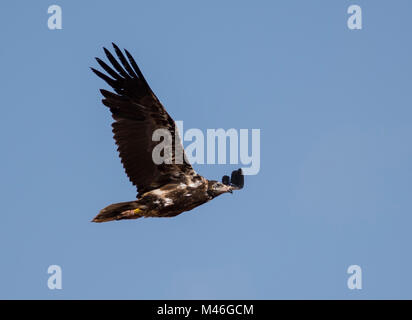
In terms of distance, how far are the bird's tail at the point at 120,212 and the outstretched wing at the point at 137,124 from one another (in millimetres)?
550

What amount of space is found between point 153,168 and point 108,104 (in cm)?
137

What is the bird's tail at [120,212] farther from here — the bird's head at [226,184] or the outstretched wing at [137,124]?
the bird's head at [226,184]

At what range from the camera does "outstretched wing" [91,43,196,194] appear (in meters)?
13.3

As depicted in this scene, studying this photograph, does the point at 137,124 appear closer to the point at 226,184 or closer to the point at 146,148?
the point at 146,148

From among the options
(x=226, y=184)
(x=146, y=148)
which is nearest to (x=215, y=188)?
(x=226, y=184)

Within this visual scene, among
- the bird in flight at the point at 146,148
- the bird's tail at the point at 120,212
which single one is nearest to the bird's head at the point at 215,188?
the bird in flight at the point at 146,148

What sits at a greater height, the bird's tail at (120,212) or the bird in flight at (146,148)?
the bird in flight at (146,148)

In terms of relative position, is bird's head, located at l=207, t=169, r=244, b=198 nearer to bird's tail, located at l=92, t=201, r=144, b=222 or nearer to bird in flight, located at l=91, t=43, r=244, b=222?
bird in flight, located at l=91, t=43, r=244, b=222

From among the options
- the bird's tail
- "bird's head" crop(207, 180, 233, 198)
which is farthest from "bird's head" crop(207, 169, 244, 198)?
the bird's tail

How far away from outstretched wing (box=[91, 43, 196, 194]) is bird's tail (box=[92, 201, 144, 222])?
0.55 meters

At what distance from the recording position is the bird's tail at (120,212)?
12661 millimetres

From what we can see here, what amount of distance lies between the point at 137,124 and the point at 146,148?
17.6 inches

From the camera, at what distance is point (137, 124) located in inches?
526
